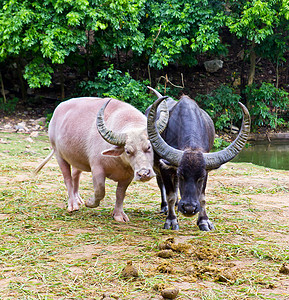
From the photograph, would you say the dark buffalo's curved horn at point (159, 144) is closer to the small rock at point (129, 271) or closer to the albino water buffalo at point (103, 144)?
the albino water buffalo at point (103, 144)

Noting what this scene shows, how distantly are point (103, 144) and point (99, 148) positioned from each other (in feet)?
0.25

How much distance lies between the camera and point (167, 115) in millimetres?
5391

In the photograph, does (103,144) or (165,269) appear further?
(103,144)

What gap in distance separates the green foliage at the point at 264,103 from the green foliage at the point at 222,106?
84cm

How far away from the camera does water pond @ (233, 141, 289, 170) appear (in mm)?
13336

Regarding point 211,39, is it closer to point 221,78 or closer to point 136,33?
point 136,33

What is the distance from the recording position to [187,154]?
4.72 meters

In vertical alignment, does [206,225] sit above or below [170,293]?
below

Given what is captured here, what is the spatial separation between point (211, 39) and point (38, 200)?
11.6 meters

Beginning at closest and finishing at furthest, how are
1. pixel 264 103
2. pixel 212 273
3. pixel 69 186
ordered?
pixel 212 273
pixel 69 186
pixel 264 103

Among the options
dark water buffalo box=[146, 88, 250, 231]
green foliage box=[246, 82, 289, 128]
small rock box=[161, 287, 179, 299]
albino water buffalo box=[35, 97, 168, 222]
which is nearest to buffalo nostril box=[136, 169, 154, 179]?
albino water buffalo box=[35, 97, 168, 222]

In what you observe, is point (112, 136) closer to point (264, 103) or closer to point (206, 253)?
point (206, 253)

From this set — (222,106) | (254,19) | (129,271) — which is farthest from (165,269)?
(222,106)

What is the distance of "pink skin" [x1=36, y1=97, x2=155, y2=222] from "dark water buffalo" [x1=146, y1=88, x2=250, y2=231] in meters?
0.27
